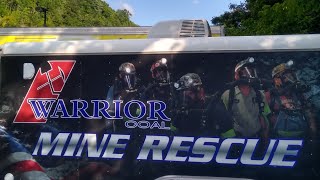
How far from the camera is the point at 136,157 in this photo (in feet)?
13.2

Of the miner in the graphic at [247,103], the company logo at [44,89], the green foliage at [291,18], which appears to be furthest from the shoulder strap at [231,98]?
the green foliage at [291,18]

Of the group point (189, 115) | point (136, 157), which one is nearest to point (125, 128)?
→ point (136, 157)

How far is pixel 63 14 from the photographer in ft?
202

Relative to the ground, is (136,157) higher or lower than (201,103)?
lower

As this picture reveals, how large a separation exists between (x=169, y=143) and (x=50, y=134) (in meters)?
1.17

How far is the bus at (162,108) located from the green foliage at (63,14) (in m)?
35.8

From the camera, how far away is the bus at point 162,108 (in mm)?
3814

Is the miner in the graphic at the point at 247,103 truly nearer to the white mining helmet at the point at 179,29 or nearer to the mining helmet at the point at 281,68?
the mining helmet at the point at 281,68

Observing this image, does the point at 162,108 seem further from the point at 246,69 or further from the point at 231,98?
the point at 246,69

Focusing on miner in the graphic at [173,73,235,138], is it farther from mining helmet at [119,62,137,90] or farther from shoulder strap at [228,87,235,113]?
mining helmet at [119,62,137,90]

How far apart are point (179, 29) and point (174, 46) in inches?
42.1

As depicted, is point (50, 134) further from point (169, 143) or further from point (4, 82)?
point (169, 143)

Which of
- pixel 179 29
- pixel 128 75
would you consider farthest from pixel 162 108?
pixel 179 29

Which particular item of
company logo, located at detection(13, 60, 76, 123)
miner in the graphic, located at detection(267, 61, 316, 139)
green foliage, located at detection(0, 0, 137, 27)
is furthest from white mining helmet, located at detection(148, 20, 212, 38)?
green foliage, located at detection(0, 0, 137, 27)
